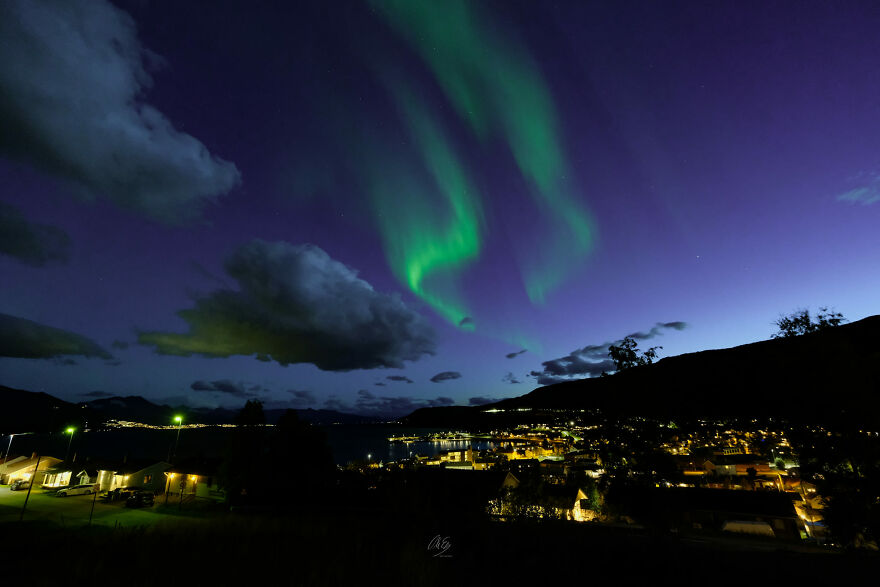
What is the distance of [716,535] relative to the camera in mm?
31484

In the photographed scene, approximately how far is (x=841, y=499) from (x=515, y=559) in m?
20.2

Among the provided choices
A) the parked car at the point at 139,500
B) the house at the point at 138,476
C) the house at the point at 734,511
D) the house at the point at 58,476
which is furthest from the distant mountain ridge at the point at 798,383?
the house at the point at 58,476

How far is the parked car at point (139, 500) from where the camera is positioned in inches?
1224

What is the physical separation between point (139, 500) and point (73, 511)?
4.13 m

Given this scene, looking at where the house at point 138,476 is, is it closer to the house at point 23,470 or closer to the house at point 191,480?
the house at point 191,480

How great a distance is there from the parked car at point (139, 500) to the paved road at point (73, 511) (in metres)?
0.58

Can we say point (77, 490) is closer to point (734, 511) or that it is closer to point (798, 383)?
point (798, 383)

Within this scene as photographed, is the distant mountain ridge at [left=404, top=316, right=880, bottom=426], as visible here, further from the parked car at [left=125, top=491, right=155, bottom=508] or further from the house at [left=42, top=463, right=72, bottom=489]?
the house at [left=42, top=463, right=72, bottom=489]

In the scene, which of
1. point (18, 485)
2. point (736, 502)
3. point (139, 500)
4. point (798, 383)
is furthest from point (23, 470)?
point (736, 502)

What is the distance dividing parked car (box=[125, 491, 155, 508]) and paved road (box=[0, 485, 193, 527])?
22.6 inches

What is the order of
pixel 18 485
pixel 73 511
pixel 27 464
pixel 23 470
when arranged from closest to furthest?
pixel 73 511 → pixel 18 485 → pixel 23 470 → pixel 27 464

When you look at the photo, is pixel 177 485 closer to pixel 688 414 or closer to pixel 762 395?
pixel 688 414

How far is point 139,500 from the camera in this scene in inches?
1240

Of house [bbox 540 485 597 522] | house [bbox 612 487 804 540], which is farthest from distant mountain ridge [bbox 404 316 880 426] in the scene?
house [bbox 540 485 597 522]
